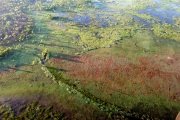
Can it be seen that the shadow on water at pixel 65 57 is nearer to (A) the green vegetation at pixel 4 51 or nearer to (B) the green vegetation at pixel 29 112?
(A) the green vegetation at pixel 4 51

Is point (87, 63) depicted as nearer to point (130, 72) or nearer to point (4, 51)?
point (130, 72)

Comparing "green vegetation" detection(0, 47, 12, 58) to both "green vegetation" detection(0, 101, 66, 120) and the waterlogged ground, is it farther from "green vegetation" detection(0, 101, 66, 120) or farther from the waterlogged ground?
"green vegetation" detection(0, 101, 66, 120)

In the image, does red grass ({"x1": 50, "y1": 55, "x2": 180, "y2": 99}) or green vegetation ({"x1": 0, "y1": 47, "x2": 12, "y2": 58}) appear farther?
green vegetation ({"x1": 0, "y1": 47, "x2": 12, "y2": 58})

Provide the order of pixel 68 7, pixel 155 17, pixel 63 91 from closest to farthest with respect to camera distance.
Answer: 1. pixel 63 91
2. pixel 155 17
3. pixel 68 7

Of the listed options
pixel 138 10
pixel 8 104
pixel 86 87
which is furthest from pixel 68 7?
pixel 8 104

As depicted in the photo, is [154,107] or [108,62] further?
[108,62]

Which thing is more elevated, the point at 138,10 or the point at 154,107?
the point at 138,10

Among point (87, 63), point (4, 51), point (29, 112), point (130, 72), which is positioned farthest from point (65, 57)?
point (29, 112)

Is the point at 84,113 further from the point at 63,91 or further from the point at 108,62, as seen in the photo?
the point at 108,62

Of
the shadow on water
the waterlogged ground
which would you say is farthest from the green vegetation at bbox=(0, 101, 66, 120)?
Answer: the shadow on water
